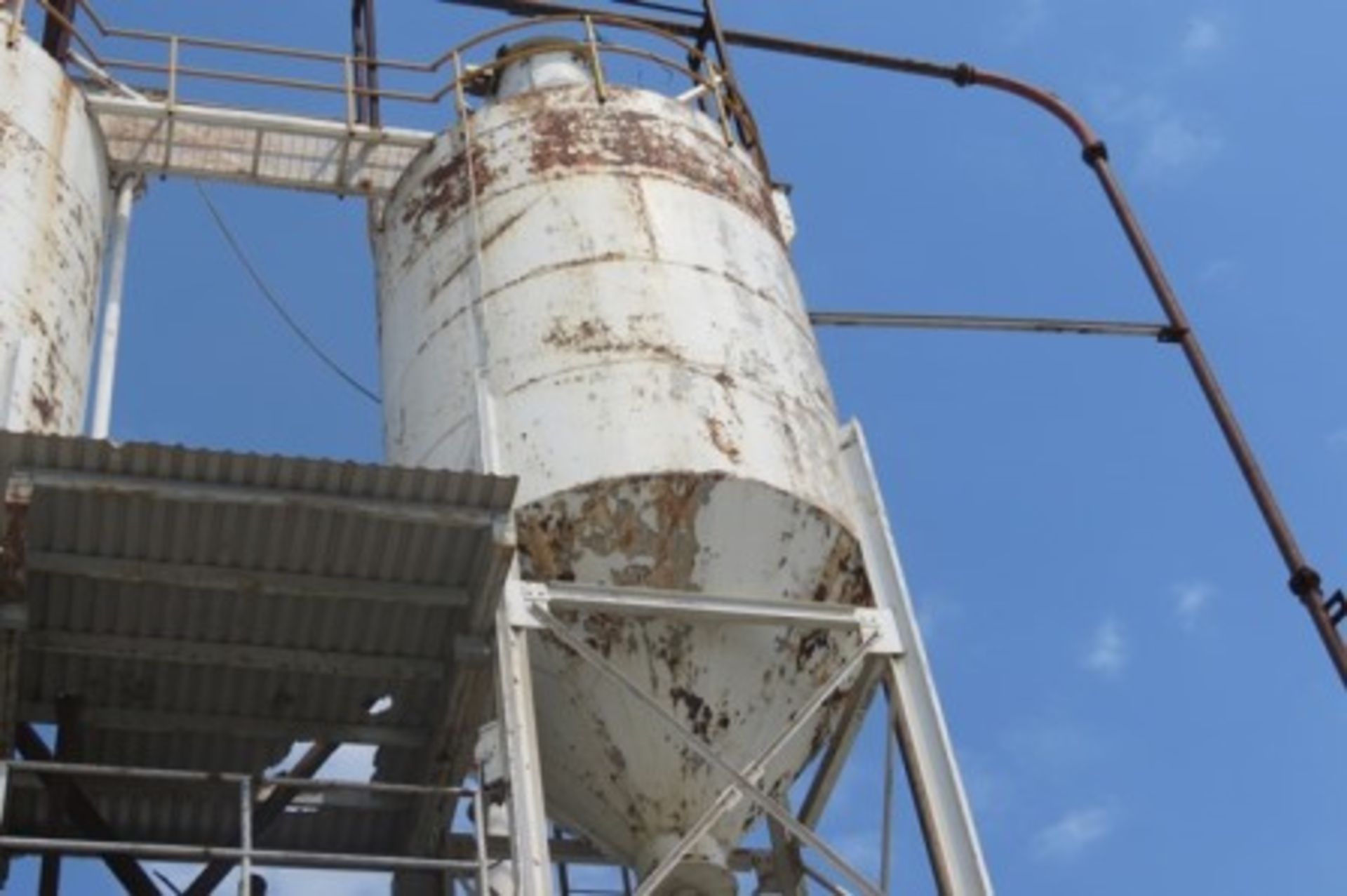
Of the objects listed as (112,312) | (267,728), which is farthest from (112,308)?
(267,728)

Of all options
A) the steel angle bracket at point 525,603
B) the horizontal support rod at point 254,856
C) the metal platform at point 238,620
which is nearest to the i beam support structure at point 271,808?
the metal platform at point 238,620

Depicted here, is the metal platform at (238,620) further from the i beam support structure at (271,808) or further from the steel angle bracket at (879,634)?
the steel angle bracket at (879,634)

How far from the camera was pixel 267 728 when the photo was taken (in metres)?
12.5

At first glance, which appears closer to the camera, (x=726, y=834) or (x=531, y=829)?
(x=531, y=829)

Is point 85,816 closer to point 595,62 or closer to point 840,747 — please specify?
point 840,747

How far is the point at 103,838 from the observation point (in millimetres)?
12234

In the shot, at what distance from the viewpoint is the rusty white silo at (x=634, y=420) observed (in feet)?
36.9

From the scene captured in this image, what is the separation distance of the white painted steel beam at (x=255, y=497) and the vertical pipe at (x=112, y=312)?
9.41 ft

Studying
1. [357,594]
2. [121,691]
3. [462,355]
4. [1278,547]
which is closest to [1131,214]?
[1278,547]

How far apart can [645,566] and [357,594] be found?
5.54ft

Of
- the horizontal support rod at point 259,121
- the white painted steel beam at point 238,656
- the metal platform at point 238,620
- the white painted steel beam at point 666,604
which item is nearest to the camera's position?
the metal platform at point 238,620

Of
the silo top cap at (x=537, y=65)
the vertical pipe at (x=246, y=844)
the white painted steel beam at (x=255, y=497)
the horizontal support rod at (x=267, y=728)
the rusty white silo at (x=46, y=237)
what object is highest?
the silo top cap at (x=537, y=65)

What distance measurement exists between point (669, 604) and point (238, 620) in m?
2.65

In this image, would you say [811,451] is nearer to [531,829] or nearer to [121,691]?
[531,829]
